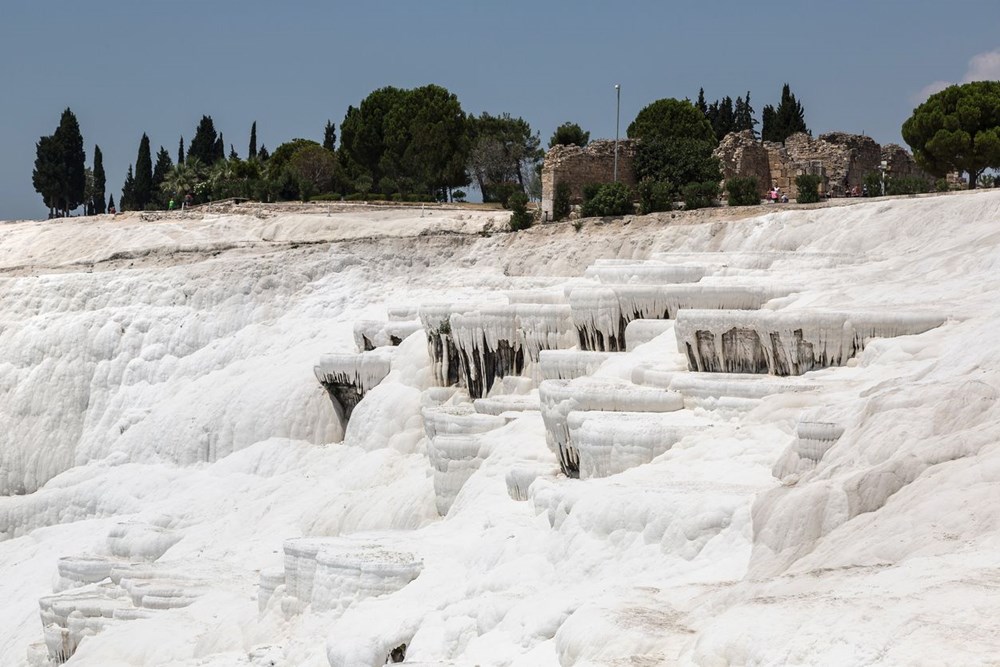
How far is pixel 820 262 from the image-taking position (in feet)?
73.8

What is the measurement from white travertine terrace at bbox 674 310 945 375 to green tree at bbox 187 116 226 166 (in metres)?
45.1

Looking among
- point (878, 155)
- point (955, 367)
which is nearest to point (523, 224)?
point (878, 155)

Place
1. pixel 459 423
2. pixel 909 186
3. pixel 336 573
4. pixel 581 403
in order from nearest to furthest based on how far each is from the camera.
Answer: pixel 336 573 → pixel 581 403 → pixel 459 423 → pixel 909 186

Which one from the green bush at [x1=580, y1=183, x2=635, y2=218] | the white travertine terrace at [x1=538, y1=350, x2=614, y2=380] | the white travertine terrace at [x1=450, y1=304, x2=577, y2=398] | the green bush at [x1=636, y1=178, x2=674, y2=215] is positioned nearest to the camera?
the white travertine terrace at [x1=538, y1=350, x2=614, y2=380]

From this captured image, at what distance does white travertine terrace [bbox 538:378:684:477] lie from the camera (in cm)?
1627

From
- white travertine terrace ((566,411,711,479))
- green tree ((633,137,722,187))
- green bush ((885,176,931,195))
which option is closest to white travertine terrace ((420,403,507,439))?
white travertine terrace ((566,411,711,479))

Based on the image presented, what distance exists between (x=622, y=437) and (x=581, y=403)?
1502 millimetres

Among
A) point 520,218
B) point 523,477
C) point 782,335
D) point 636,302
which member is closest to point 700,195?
point 520,218

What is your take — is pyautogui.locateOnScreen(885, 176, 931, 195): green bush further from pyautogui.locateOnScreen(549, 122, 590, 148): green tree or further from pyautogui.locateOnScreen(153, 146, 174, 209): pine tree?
pyautogui.locateOnScreen(153, 146, 174, 209): pine tree

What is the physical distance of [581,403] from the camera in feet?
54.0

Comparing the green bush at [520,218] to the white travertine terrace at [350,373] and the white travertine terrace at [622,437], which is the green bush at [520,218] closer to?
the white travertine terrace at [350,373]

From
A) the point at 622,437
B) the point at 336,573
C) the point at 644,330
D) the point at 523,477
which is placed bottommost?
the point at 336,573

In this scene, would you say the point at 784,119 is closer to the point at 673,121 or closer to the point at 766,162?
the point at 673,121

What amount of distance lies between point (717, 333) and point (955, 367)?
3894 millimetres
